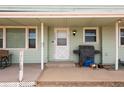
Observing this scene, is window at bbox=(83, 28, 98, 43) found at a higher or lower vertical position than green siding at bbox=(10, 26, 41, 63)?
higher

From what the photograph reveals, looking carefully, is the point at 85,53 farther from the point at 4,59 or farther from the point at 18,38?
the point at 4,59

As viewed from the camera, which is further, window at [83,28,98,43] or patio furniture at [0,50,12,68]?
window at [83,28,98,43]

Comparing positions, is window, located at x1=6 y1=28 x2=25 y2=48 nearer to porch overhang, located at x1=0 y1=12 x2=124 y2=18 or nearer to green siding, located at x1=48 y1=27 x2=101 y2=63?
green siding, located at x1=48 y1=27 x2=101 y2=63

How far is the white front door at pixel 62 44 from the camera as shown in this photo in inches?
487

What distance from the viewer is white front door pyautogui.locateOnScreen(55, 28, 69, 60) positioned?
12367 mm

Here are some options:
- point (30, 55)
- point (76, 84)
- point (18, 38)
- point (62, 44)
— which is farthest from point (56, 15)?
point (18, 38)

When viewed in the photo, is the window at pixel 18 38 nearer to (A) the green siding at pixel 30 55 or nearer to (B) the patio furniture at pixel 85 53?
(A) the green siding at pixel 30 55

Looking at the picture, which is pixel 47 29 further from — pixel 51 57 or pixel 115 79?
pixel 115 79

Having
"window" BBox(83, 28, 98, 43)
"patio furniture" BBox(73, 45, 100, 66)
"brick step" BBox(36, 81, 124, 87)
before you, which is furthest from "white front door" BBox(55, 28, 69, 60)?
"brick step" BBox(36, 81, 124, 87)

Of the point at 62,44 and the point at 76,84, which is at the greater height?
the point at 62,44

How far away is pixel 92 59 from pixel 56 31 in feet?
9.30

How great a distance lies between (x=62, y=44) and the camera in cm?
→ 1239

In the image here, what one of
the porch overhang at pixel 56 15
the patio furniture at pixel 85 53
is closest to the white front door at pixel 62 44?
the patio furniture at pixel 85 53
